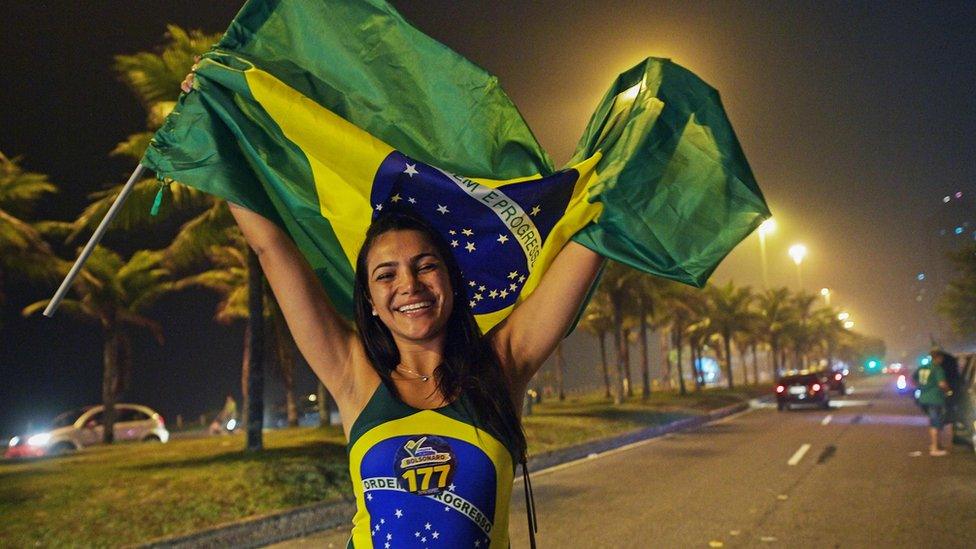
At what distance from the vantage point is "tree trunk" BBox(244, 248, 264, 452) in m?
14.4

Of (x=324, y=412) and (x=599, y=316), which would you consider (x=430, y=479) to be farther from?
(x=599, y=316)

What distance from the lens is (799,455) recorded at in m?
15.5

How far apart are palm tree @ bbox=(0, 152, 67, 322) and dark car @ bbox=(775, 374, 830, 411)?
25.5 meters

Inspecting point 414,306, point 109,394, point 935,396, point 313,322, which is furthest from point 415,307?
point 109,394

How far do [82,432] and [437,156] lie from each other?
2206 centimetres

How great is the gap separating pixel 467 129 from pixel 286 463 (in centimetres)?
1020

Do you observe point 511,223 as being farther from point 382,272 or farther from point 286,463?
point 286,463

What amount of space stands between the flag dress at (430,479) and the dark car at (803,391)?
31520 millimetres

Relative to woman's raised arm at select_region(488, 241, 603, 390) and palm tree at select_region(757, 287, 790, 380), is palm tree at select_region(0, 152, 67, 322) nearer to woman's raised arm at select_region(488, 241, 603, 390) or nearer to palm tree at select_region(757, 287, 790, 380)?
woman's raised arm at select_region(488, 241, 603, 390)

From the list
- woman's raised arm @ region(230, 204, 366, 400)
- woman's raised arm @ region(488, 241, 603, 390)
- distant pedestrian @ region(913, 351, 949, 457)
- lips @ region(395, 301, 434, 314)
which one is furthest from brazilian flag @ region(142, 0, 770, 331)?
distant pedestrian @ region(913, 351, 949, 457)

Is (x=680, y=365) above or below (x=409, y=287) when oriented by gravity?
below

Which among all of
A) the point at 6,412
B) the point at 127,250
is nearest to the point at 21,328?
the point at 6,412

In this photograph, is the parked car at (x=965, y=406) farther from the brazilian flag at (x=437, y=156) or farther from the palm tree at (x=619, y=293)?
the palm tree at (x=619, y=293)

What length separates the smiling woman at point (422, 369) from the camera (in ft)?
7.50
